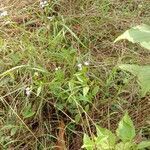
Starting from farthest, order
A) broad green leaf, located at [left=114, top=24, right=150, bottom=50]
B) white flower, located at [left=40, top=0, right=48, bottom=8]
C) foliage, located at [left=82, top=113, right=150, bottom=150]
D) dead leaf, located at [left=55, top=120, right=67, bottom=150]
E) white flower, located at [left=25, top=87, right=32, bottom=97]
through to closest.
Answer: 1. white flower, located at [left=40, top=0, right=48, bottom=8]
2. white flower, located at [left=25, top=87, right=32, bottom=97]
3. dead leaf, located at [left=55, top=120, right=67, bottom=150]
4. foliage, located at [left=82, top=113, right=150, bottom=150]
5. broad green leaf, located at [left=114, top=24, right=150, bottom=50]

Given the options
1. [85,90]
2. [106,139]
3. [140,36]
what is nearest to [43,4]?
[85,90]

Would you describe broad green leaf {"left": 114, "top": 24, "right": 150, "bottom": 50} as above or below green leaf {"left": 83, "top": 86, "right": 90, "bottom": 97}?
above

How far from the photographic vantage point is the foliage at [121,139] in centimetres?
145

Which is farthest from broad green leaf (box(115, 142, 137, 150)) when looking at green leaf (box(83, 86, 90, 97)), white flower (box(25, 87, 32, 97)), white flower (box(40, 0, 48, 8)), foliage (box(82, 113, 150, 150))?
white flower (box(40, 0, 48, 8))

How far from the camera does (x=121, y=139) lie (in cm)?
149

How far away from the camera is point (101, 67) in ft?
6.46

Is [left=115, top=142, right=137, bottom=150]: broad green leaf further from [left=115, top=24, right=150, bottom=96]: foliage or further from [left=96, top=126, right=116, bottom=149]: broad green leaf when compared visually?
[left=115, top=24, right=150, bottom=96]: foliage

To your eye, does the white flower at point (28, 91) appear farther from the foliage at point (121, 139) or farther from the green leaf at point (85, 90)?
the foliage at point (121, 139)

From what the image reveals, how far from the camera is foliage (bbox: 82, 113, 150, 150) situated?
1.45 m

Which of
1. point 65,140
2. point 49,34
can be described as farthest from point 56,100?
point 49,34

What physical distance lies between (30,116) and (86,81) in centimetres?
28

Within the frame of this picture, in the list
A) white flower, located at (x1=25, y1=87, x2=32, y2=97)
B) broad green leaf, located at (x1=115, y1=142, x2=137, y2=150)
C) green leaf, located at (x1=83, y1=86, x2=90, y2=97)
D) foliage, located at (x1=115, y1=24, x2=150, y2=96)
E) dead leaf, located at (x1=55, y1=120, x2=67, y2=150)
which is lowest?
dead leaf, located at (x1=55, y1=120, x2=67, y2=150)

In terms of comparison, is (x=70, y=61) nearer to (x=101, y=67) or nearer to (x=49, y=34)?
(x=101, y=67)

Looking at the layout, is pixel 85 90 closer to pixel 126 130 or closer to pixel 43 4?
pixel 126 130
